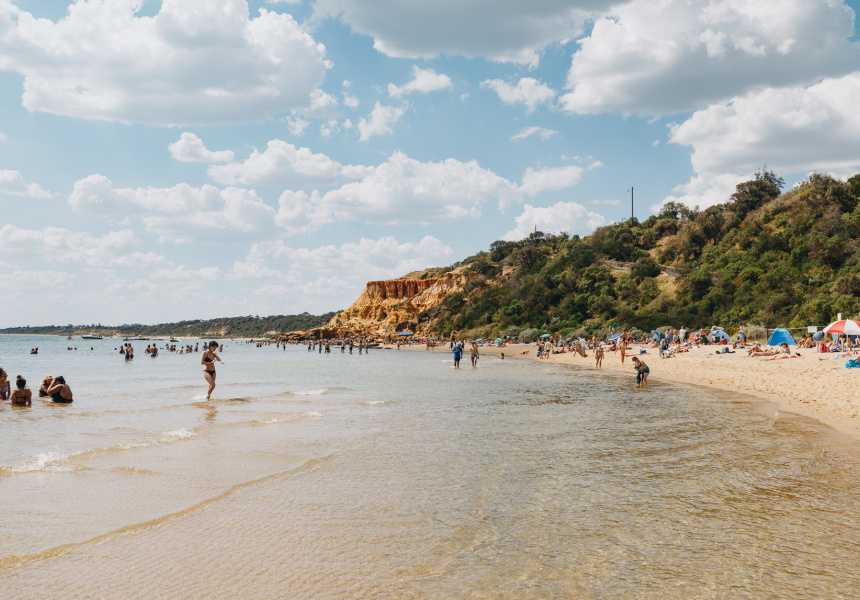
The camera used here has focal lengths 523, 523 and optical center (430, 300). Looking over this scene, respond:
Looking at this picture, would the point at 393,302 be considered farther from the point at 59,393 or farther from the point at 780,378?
the point at 59,393

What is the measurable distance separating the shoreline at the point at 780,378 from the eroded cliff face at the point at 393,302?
5491 cm

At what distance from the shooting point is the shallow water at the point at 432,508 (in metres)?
4.28

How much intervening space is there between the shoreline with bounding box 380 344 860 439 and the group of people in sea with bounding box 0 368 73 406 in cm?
1972

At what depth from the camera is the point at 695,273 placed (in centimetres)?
4975

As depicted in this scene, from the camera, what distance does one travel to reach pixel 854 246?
134 ft

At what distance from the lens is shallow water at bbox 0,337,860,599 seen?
14.0 ft

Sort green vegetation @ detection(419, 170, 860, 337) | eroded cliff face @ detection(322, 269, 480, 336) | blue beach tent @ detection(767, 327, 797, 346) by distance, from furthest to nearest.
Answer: eroded cliff face @ detection(322, 269, 480, 336) < green vegetation @ detection(419, 170, 860, 337) < blue beach tent @ detection(767, 327, 797, 346)

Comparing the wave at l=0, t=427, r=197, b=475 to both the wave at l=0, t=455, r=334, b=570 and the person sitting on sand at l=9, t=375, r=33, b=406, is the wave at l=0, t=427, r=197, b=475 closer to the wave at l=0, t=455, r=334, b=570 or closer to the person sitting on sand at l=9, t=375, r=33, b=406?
the wave at l=0, t=455, r=334, b=570

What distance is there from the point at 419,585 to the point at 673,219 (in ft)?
239

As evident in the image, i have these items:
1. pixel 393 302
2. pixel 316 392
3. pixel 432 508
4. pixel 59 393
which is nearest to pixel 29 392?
pixel 59 393

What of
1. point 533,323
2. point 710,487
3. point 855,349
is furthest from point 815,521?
point 533,323

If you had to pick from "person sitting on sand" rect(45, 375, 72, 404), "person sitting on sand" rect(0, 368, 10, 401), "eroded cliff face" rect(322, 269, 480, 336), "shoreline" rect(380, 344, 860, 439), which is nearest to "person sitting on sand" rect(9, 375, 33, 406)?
"person sitting on sand" rect(0, 368, 10, 401)

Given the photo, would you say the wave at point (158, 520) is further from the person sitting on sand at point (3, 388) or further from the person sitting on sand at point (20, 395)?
the person sitting on sand at point (3, 388)

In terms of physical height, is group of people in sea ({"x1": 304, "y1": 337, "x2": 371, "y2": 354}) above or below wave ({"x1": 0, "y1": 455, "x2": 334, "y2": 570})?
below
